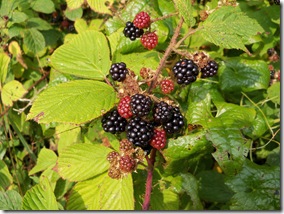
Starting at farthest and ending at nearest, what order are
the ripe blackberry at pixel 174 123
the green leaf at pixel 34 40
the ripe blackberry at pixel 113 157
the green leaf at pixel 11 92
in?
the green leaf at pixel 34 40 → the green leaf at pixel 11 92 → the ripe blackberry at pixel 113 157 → the ripe blackberry at pixel 174 123

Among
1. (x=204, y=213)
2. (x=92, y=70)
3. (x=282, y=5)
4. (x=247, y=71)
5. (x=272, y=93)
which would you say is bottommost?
(x=204, y=213)

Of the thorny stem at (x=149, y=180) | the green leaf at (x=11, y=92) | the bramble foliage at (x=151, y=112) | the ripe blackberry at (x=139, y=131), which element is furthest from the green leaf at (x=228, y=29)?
the green leaf at (x=11, y=92)

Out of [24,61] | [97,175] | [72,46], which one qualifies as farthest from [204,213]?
[24,61]

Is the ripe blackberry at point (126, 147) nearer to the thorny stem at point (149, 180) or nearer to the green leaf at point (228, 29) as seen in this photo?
the thorny stem at point (149, 180)

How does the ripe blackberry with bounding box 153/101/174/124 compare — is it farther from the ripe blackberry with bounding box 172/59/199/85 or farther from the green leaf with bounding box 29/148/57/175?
the green leaf with bounding box 29/148/57/175

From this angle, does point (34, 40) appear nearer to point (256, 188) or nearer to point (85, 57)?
point (85, 57)

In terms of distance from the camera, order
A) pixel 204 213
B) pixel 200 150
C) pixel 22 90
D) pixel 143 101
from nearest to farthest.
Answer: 1. pixel 143 101
2. pixel 200 150
3. pixel 204 213
4. pixel 22 90

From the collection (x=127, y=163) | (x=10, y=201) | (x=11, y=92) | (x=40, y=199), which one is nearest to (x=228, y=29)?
(x=127, y=163)

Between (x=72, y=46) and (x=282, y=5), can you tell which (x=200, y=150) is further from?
(x=282, y=5)
